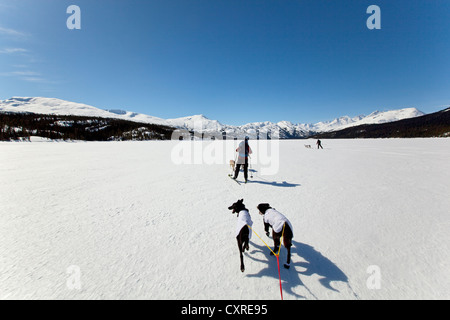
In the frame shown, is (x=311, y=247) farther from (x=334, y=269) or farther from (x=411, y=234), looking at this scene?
(x=411, y=234)

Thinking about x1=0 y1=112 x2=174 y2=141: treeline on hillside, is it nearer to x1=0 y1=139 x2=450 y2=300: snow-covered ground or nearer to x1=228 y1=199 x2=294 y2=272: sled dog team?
x1=0 y1=139 x2=450 y2=300: snow-covered ground

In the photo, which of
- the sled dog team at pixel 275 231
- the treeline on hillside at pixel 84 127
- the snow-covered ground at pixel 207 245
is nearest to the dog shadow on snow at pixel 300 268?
the snow-covered ground at pixel 207 245

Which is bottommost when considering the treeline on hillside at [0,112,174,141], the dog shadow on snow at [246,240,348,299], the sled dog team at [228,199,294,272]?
the dog shadow on snow at [246,240,348,299]

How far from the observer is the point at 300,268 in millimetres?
3100

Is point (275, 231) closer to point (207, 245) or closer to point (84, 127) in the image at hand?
point (207, 245)

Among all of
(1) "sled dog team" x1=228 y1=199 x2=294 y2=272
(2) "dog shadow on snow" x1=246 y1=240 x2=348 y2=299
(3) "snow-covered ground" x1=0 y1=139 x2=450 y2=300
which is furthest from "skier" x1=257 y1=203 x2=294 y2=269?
(3) "snow-covered ground" x1=0 y1=139 x2=450 y2=300

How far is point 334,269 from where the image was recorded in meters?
3.07

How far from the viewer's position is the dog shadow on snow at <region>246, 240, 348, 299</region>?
282 cm

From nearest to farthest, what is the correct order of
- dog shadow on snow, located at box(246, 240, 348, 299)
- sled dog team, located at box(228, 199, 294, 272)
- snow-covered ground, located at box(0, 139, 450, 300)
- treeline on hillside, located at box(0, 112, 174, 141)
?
snow-covered ground, located at box(0, 139, 450, 300)
dog shadow on snow, located at box(246, 240, 348, 299)
sled dog team, located at box(228, 199, 294, 272)
treeline on hillside, located at box(0, 112, 174, 141)

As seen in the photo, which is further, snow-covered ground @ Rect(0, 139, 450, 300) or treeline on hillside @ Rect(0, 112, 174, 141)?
treeline on hillside @ Rect(0, 112, 174, 141)

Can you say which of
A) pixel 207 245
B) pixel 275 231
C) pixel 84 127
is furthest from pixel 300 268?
pixel 84 127

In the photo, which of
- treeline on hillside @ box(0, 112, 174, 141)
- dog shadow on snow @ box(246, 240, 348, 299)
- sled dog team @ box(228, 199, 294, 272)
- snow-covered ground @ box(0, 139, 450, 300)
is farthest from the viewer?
treeline on hillside @ box(0, 112, 174, 141)

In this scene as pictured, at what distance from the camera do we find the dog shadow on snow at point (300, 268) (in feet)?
9.25
